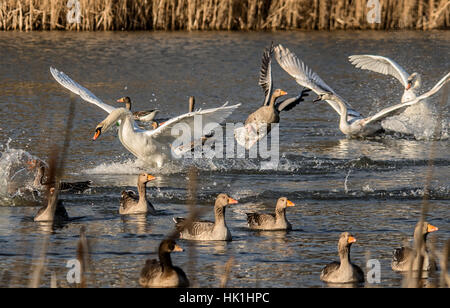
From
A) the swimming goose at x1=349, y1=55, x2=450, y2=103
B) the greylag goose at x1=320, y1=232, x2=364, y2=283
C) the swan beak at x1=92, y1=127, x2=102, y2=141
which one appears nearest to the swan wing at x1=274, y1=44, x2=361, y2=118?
the swimming goose at x1=349, y1=55, x2=450, y2=103

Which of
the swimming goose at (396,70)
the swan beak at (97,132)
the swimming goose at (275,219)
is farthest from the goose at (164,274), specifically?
the swimming goose at (396,70)

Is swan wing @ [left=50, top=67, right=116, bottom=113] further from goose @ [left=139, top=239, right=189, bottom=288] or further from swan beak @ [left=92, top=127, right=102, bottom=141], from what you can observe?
goose @ [left=139, top=239, right=189, bottom=288]

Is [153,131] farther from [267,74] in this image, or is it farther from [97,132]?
[267,74]

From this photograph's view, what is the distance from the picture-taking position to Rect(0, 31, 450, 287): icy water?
8766 mm

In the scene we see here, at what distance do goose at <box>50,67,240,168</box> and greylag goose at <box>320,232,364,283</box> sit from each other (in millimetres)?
4153

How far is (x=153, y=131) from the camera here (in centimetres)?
1280

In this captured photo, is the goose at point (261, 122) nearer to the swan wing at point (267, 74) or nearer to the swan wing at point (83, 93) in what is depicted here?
the swan wing at point (267, 74)

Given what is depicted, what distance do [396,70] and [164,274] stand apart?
11576 millimetres

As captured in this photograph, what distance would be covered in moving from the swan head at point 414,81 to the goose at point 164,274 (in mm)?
10760

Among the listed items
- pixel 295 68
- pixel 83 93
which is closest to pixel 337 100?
pixel 295 68
